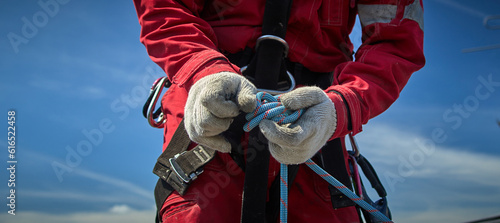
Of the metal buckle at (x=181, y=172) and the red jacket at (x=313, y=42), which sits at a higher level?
the red jacket at (x=313, y=42)

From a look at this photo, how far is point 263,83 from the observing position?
171 centimetres

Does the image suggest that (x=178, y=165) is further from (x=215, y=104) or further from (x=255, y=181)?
(x=215, y=104)

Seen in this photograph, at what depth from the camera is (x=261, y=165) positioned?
1.64 meters

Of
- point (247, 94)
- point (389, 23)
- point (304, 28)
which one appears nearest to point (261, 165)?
point (247, 94)

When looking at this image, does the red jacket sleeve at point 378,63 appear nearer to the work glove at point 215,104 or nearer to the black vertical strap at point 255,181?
the black vertical strap at point 255,181

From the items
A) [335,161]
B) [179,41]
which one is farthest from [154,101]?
[335,161]

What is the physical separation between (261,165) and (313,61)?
0.66 meters

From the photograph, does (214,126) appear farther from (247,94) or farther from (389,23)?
(389,23)

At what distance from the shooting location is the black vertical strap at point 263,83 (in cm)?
163

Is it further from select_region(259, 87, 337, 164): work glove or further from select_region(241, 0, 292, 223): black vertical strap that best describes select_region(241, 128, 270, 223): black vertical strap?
select_region(259, 87, 337, 164): work glove

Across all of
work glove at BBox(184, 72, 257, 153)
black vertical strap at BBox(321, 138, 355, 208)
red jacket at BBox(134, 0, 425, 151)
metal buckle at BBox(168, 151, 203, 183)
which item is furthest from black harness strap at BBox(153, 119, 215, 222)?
black vertical strap at BBox(321, 138, 355, 208)

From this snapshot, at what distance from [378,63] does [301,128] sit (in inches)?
28.0

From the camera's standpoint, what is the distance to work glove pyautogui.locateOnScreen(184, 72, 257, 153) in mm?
1312

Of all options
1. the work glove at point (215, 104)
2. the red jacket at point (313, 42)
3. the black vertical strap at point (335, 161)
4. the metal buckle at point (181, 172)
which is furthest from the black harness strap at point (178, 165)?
the black vertical strap at point (335, 161)
